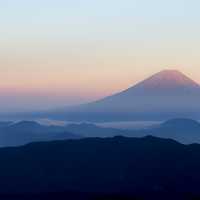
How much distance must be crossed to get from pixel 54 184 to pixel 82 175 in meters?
6.21

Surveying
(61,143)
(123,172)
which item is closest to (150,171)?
(123,172)

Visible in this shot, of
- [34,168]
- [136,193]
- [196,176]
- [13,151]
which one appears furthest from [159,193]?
[13,151]

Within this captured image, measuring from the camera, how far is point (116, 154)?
133m

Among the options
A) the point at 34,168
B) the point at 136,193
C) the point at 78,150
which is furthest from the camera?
the point at 78,150

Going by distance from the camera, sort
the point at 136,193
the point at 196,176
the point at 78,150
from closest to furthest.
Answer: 1. the point at 136,193
2. the point at 196,176
3. the point at 78,150

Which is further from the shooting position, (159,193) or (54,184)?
(54,184)

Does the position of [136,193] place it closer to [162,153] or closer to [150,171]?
[150,171]

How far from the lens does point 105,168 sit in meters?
128

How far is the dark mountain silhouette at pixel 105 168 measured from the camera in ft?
375

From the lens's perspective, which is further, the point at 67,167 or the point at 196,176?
the point at 67,167

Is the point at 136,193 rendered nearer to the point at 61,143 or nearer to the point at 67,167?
the point at 67,167

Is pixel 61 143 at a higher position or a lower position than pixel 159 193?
higher

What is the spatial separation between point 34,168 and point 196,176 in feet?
100

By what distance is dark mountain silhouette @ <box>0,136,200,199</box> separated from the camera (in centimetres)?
11425
